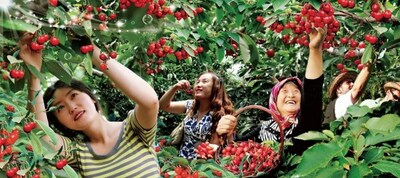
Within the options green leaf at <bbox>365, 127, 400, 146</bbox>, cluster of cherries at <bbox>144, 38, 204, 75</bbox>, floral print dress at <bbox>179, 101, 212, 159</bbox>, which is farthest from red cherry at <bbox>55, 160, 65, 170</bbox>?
floral print dress at <bbox>179, 101, 212, 159</bbox>

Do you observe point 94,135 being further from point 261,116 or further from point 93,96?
point 261,116

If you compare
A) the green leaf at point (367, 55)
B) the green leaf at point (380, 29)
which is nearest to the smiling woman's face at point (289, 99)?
the green leaf at point (367, 55)

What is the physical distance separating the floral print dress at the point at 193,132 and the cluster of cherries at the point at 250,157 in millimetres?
419

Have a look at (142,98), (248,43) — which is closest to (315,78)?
(142,98)

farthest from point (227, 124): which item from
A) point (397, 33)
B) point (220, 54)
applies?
point (220, 54)

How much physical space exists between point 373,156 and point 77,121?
A: 32.4 inches

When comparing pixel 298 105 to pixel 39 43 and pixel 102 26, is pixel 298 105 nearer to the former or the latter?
pixel 102 26

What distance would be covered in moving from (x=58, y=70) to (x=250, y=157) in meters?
1.22

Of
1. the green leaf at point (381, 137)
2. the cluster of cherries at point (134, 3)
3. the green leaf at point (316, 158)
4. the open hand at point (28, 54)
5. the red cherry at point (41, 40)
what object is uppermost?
the cluster of cherries at point (134, 3)

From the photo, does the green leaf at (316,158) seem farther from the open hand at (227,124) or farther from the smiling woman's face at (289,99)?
the smiling woman's face at (289,99)

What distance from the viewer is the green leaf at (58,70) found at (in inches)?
56.2

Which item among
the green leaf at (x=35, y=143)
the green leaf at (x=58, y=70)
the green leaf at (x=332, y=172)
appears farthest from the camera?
the green leaf at (x=332, y=172)

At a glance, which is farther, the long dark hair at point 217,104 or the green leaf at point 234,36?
the green leaf at point 234,36

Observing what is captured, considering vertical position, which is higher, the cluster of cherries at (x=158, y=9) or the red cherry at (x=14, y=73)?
the cluster of cherries at (x=158, y=9)
